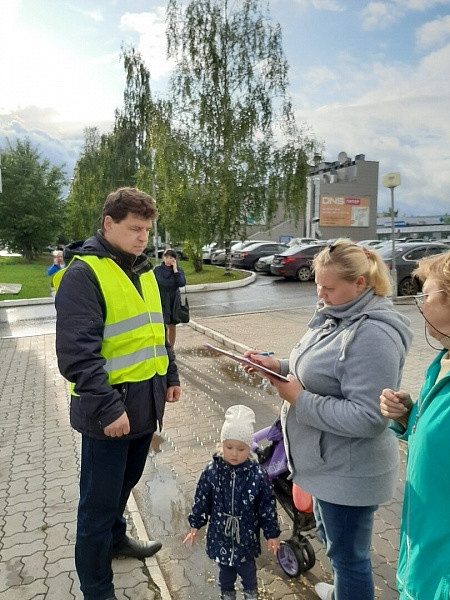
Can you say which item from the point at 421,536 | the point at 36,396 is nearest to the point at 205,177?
the point at 36,396

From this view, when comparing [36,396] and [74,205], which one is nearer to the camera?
[36,396]

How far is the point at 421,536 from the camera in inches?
60.1

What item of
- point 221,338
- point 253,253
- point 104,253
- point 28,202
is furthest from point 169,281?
point 28,202

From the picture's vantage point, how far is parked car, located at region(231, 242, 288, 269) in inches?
1109

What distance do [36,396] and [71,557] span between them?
4.06 metres

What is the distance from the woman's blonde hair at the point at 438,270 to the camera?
1.55 meters

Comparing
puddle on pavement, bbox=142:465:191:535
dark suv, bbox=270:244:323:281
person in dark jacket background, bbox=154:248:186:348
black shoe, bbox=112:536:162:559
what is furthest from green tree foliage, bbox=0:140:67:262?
black shoe, bbox=112:536:162:559

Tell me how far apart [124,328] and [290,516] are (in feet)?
5.46

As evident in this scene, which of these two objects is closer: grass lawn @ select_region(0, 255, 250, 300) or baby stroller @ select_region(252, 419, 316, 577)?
baby stroller @ select_region(252, 419, 316, 577)

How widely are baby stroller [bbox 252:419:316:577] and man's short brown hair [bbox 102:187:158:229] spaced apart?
1.60 m

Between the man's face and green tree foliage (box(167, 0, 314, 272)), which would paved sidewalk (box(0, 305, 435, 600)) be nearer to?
the man's face

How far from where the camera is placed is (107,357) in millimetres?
2400

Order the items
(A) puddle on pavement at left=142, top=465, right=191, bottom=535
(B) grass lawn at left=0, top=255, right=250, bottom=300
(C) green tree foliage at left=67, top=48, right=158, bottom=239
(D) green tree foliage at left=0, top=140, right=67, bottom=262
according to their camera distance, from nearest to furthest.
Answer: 1. (A) puddle on pavement at left=142, top=465, right=191, bottom=535
2. (B) grass lawn at left=0, top=255, right=250, bottom=300
3. (C) green tree foliage at left=67, top=48, right=158, bottom=239
4. (D) green tree foliage at left=0, top=140, right=67, bottom=262

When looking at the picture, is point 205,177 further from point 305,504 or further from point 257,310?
point 305,504
